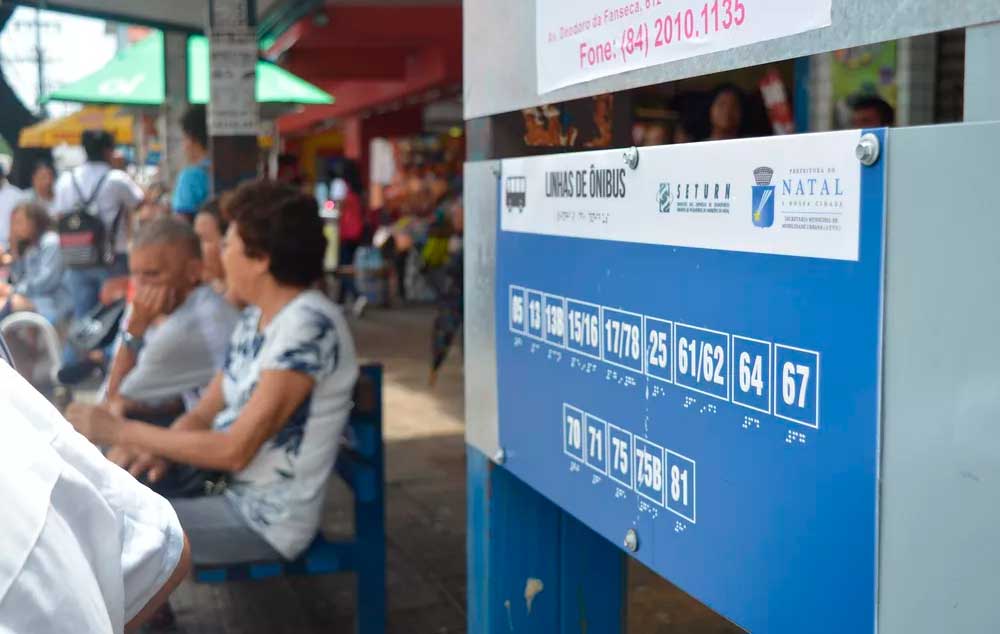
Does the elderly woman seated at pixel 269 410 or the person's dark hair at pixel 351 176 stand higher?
the person's dark hair at pixel 351 176

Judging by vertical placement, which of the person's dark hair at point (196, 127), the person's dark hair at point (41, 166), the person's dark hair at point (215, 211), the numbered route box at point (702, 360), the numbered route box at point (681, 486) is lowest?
the numbered route box at point (681, 486)

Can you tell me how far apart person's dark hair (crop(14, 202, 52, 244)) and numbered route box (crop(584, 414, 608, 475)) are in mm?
7295

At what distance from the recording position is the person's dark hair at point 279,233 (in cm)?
359

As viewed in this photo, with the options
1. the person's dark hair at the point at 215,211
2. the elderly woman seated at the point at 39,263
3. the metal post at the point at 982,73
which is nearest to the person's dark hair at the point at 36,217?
the elderly woman seated at the point at 39,263

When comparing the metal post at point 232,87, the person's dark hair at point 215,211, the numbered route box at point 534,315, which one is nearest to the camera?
A: the numbered route box at point 534,315

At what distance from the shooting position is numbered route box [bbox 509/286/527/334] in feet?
7.65

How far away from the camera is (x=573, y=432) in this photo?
6.96ft

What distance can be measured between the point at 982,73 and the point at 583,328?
0.93 meters

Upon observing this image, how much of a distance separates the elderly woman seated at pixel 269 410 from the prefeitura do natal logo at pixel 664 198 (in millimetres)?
1806

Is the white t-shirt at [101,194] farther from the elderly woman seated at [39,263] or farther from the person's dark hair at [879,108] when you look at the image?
the person's dark hair at [879,108]

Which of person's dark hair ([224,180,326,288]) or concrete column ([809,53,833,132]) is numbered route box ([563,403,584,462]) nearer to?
person's dark hair ([224,180,326,288])

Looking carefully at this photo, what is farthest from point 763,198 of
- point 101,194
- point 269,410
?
point 101,194

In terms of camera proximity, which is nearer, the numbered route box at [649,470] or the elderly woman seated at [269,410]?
the numbered route box at [649,470]

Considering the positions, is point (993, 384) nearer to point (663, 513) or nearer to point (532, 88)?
point (663, 513)
